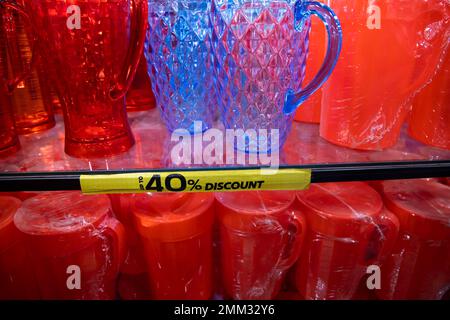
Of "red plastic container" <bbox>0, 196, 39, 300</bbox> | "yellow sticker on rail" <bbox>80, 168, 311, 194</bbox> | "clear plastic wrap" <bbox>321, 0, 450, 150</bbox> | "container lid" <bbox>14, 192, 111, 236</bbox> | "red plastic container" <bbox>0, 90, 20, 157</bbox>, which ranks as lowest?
"red plastic container" <bbox>0, 196, 39, 300</bbox>

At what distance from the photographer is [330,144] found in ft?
1.82

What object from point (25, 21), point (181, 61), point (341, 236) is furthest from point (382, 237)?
point (25, 21)

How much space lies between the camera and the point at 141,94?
0.76m

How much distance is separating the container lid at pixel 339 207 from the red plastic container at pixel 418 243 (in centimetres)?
6

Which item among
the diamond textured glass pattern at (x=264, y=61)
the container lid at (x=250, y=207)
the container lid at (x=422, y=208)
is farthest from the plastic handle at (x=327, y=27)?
the container lid at (x=422, y=208)

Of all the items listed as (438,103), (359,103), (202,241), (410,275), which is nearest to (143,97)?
(202,241)

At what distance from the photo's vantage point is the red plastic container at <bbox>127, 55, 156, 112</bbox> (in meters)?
0.74

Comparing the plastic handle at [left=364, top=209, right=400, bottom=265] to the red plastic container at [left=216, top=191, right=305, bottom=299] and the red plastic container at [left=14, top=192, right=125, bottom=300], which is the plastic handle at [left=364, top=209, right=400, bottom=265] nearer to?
the red plastic container at [left=216, top=191, right=305, bottom=299]

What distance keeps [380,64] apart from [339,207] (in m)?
0.26

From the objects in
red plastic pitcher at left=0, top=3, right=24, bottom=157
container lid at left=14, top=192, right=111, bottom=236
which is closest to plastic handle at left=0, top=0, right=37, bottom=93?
red plastic pitcher at left=0, top=3, right=24, bottom=157

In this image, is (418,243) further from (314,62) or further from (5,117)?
(5,117)

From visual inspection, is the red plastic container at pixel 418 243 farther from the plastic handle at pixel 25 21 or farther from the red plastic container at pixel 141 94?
the plastic handle at pixel 25 21

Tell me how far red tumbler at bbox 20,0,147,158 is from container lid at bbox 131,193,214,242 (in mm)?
119

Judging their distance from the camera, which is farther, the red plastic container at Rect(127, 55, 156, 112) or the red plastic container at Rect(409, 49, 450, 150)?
the red plastic container at Rect(127, 55, 156, 112)
